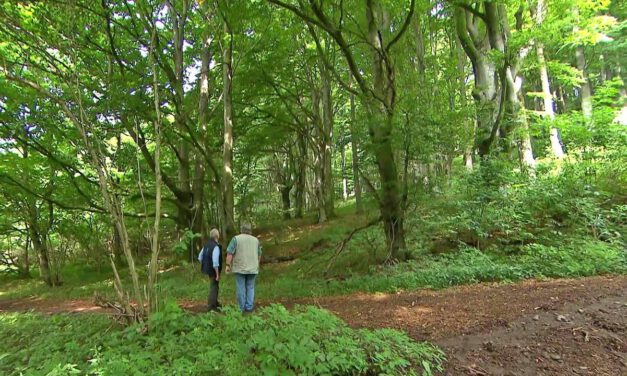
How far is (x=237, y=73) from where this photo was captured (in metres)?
14.5

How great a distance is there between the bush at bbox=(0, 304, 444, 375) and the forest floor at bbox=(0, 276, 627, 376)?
0.57 meters

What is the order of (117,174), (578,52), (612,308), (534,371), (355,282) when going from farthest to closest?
(578,52) → (117,174) → (355,282) → (612,308) → (534,371)

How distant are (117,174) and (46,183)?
5795 millimetres

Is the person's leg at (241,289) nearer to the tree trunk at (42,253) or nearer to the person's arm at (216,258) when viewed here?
the person's arm at (216,258)

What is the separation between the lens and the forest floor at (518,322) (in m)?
3.97

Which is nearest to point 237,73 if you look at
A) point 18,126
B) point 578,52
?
point 18,126

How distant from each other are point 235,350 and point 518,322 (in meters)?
A: 3.65

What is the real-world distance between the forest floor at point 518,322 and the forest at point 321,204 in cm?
3

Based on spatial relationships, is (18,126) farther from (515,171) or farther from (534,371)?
(515,171)

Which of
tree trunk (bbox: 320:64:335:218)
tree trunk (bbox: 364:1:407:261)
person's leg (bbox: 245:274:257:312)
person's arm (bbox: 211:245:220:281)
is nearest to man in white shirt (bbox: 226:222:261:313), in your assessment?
person's leg (bbox: 245:274:257:312)

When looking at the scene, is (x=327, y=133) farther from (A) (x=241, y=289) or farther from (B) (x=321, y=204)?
(A) (x=241, y=289)

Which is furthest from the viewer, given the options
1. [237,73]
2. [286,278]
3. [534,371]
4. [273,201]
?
[273,201]

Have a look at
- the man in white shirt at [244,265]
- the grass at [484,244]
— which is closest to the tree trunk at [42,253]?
the grass at [484,244]

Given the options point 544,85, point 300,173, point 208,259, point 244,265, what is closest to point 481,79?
point 544,85
